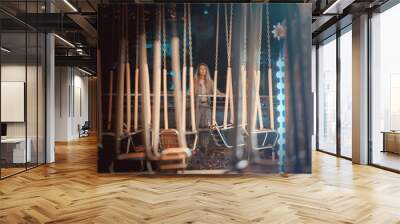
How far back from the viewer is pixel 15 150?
712 centimetres

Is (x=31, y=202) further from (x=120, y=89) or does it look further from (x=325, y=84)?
(x=325, y=84)

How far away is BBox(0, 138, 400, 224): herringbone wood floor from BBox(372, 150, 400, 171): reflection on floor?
0.61 metres

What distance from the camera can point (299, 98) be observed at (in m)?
6.32

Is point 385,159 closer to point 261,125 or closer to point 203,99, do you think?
point 261,125

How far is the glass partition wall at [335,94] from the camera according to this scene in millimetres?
8758

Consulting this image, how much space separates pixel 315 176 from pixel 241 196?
210 cm

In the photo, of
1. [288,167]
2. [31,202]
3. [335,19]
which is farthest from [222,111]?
[335,19]

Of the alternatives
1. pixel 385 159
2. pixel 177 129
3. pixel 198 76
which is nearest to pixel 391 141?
pixel 385 159

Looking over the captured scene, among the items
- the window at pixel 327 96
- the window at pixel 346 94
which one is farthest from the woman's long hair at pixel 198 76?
the window at pixel 327 96

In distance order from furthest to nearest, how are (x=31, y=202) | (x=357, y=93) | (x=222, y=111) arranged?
(x=357, y=93), (x=222, y=111), (x=31, y=202)

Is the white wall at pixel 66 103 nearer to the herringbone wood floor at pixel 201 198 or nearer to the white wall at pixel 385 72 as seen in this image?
the herringbone wood floor at pixel 201 198

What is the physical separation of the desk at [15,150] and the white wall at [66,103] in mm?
7996

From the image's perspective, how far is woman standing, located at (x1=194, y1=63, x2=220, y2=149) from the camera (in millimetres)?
6285

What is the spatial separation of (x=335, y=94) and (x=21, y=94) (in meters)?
7.67
